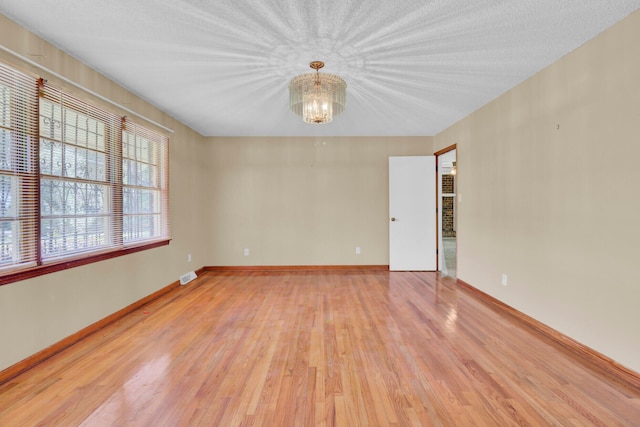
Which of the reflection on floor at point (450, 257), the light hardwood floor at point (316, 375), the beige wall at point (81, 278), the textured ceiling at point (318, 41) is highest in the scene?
the textured ceiling at point (318, 41)

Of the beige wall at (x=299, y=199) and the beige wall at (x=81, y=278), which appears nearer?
the beige wall at (x=81, y=278)

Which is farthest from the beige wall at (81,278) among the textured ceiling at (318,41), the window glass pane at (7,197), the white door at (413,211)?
the white door at (413,211)

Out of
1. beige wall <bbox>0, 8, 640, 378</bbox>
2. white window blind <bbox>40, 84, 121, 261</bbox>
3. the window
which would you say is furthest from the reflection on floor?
white window blind <bbox>40, 84, 121, 261</bbox>

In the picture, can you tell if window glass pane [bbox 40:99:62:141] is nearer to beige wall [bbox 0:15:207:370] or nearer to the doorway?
beige wall [bbox 0:15:207:370]

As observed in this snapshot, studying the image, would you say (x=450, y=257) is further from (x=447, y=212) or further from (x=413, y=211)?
(x=447, y=212)

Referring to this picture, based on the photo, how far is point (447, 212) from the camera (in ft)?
31.5

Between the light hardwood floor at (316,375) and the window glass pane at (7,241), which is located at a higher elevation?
the window glass pane at (7,241)

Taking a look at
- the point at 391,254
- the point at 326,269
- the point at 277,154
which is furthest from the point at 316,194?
the point at 391,254

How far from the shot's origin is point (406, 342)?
232 cm

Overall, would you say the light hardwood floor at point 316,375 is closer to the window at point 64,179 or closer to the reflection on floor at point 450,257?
the window at point 64,179

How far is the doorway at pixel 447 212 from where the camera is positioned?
467cm

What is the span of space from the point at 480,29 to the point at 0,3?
10.2ft

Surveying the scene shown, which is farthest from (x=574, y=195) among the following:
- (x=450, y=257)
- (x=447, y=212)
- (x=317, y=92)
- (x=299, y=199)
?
(x=447, y=212)

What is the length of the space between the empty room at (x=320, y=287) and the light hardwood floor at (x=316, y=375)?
16 mm
